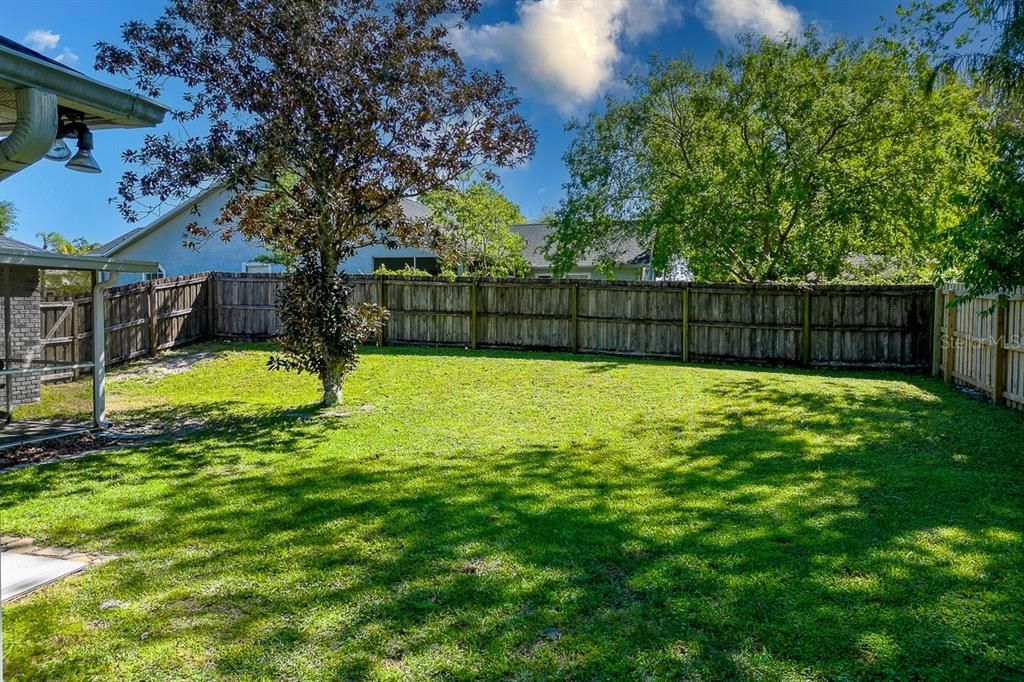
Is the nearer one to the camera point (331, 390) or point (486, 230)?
point (331, 390)

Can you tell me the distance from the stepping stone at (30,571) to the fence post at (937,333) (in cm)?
1262

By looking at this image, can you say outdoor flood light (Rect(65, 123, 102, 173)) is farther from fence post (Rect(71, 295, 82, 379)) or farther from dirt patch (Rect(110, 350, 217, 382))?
fence post (Rect(71, 295, 82, 379))

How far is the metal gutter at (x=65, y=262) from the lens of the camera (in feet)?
20.9

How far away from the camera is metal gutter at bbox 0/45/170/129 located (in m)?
2.87

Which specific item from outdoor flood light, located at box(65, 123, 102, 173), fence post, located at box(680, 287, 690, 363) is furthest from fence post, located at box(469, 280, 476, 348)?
outdoor flood light, located at box(65, 123, 102, 173)

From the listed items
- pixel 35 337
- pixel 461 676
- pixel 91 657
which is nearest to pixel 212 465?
pixel 91 657

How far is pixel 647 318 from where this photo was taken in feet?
45.6

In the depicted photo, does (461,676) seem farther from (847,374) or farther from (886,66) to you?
(886,66)

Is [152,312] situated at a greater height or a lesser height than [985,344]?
greater

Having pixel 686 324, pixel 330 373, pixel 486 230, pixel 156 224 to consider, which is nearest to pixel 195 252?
pixel 156 224

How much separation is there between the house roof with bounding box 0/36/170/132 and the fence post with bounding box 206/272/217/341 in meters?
12.5

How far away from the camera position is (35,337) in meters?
9.87

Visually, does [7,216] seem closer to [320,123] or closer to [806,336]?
[320,123]

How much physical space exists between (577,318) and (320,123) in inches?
305
